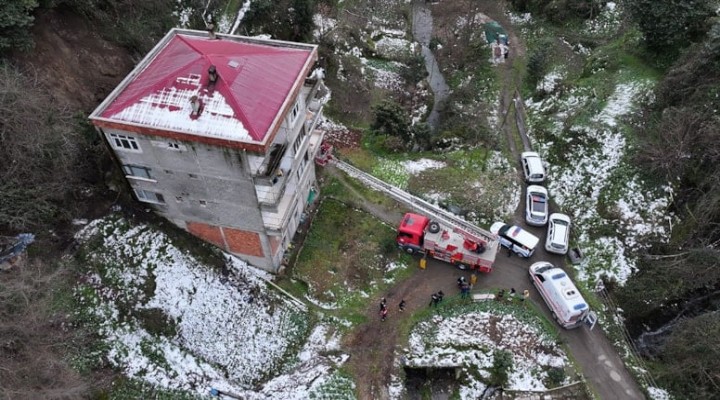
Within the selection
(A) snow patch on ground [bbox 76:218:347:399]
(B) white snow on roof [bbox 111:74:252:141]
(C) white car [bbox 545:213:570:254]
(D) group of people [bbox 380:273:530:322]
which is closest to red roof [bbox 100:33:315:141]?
(B) white snow on roof [bbox 111:74:252:141]

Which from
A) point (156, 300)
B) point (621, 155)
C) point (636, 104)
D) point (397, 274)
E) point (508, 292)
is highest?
point (636, 104)

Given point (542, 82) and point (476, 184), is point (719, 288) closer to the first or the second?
point (476, 184)

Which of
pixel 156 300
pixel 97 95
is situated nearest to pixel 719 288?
pixel 156 300

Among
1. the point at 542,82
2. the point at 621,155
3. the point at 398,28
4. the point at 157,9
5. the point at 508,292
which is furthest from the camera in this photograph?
the point at 398,28

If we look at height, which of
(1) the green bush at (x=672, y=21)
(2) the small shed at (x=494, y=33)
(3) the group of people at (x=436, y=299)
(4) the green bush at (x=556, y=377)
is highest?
(1) the green bush at (x=672, y=21)

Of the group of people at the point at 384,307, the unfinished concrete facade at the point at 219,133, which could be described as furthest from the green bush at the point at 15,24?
the group of people at the point at 384,307

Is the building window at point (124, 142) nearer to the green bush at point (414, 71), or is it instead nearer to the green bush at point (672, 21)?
the green bush at point (414, 71)
